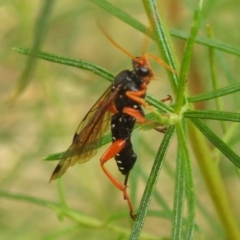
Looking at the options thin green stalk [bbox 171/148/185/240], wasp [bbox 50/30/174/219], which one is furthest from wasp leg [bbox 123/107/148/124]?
thin green stalk [bbox 171/148/185/240]

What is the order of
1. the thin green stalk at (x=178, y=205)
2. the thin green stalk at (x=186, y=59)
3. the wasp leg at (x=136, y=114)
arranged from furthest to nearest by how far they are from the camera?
the wasp leg at (x=136, y=114), the thin green stalk at (x=178, y=205), the thin green stalk at (x=186, y=59)

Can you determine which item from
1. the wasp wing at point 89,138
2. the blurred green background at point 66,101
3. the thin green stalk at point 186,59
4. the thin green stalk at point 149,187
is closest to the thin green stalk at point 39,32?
the thin green stalk at point 186,59

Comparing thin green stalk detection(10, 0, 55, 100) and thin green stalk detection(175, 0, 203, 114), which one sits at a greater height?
thin green stalk detection(175, 0, 203, 114)

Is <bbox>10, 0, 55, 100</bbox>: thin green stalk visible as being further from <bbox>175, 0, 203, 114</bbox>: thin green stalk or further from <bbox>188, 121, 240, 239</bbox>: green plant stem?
<bbox>188, 121, 240, 239</bbox>: green plant stem

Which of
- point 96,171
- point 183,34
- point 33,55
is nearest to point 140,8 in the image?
point 96,171

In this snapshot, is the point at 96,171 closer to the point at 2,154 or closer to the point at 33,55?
the point at 2,154

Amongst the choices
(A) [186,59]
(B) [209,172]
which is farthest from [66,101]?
(A) [186,59]

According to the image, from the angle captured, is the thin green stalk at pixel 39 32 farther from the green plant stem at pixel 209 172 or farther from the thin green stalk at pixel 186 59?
the green plant stem at pixel 209 172
